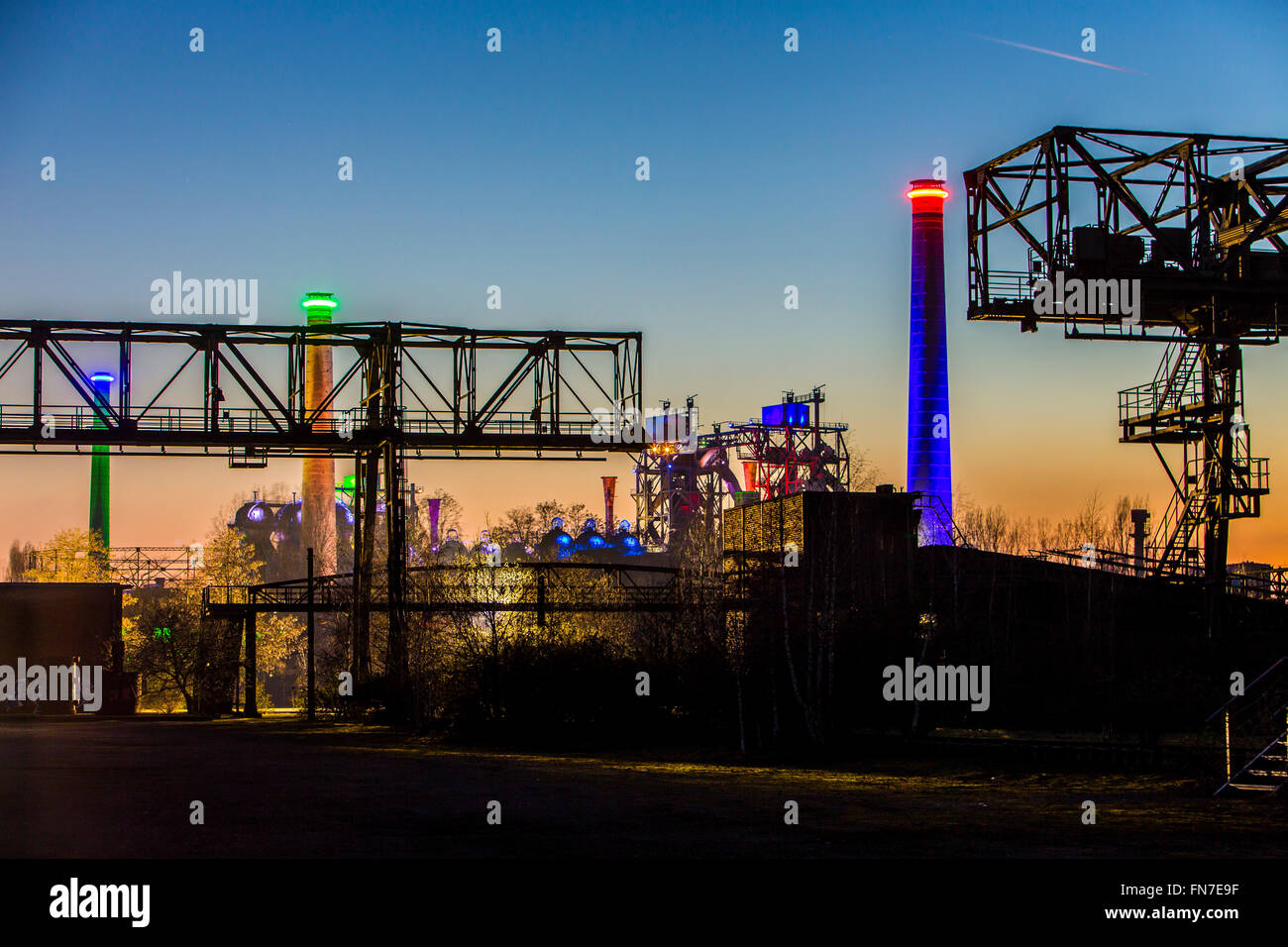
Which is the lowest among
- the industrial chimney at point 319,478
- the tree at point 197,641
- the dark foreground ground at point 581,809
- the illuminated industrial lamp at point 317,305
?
the tree at point 197,641

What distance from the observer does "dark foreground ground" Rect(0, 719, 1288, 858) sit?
48.4 ft

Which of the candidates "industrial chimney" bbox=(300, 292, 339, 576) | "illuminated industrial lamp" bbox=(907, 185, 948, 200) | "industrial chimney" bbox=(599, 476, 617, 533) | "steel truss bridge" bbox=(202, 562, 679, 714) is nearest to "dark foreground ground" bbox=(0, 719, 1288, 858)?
"steel truss bridge" bbox=(202, 562, 679, 714)

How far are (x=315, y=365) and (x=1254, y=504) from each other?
6293 centimetres

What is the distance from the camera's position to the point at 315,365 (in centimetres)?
9012

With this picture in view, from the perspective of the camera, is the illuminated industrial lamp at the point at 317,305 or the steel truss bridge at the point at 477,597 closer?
the steel truss bridge at the point at 477,597

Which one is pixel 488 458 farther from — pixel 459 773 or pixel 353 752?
pixel 459 773

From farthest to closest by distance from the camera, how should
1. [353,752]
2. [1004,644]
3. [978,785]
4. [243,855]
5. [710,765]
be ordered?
1. [1004,644]
2. [353,752]
3. [710,765]
4. [978,785]
5. [243,855]

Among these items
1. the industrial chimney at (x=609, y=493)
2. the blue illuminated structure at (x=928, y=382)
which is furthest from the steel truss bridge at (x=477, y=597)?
the industrial chimney at (x=609, y=493)

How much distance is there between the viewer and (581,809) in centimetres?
1848

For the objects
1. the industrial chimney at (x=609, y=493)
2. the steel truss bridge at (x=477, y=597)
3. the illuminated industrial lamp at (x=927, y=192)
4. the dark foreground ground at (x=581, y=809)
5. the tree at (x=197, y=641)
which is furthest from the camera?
the industrial chimney at (x=609, y=493)

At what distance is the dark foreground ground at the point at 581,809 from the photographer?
14750 millimetres

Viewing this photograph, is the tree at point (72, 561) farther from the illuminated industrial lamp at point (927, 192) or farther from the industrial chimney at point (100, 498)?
the illuminated industrial lamp at point (927, 192)

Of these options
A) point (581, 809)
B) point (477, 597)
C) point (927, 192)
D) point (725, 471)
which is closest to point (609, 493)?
point (725, 471)
